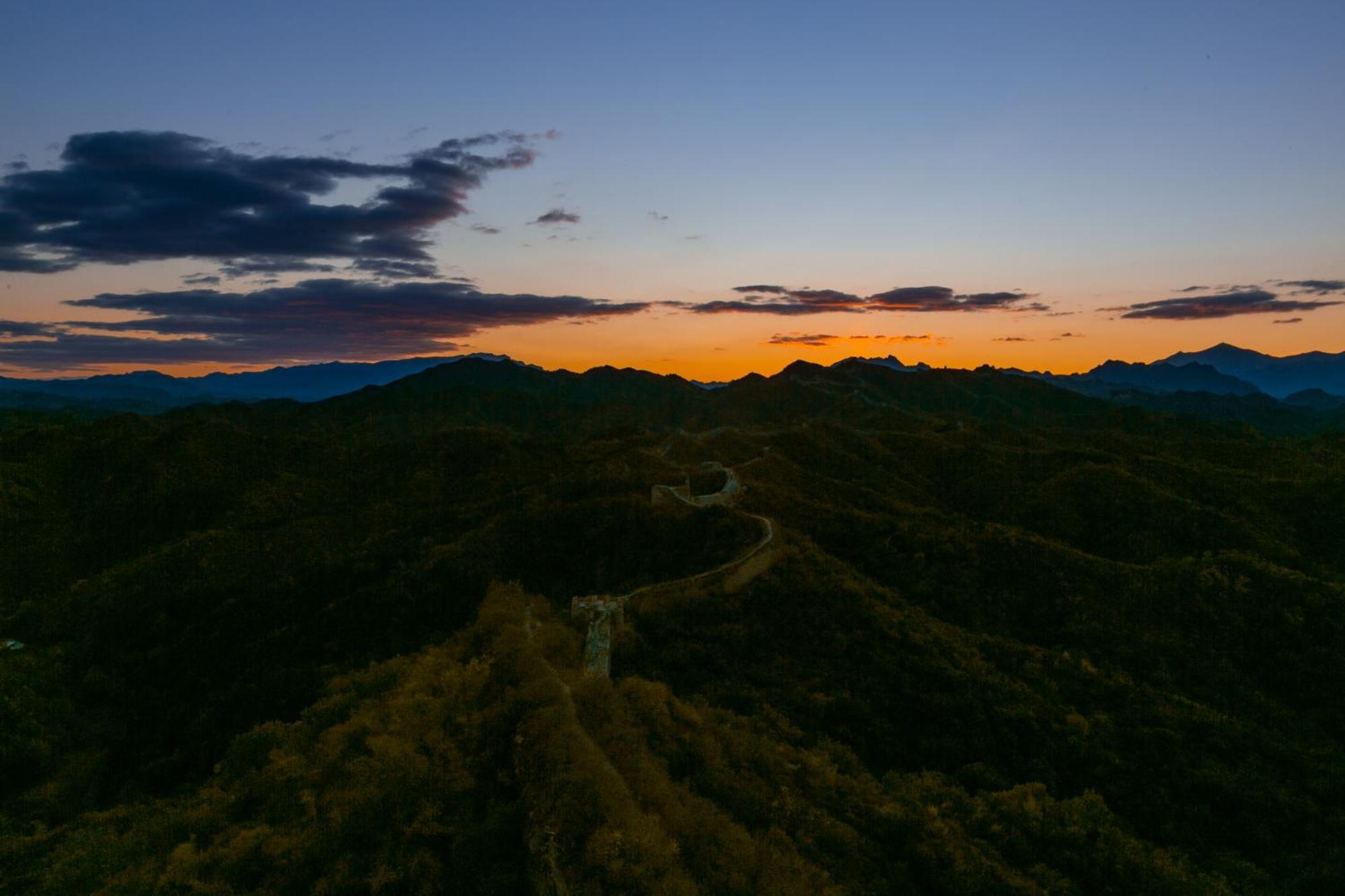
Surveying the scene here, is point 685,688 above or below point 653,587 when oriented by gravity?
below

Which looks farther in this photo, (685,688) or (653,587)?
(653,587)

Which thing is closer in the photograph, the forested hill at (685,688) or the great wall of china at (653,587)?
the forested hill at (685,688)

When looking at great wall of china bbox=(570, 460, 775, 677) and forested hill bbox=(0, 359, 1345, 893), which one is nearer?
forested hill bbox=(0, 359, 1345, 893)

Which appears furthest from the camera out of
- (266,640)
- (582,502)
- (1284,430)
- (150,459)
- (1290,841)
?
(1284,430)

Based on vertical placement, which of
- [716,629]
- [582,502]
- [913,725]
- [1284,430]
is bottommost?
[1284,430]

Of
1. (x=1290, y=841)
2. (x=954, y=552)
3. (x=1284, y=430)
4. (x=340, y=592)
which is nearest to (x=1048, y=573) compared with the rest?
(x=954, y=552)

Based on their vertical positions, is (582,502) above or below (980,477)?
above

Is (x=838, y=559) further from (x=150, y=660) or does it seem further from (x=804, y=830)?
(x=150, y=660)

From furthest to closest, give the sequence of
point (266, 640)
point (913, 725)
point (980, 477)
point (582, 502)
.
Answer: point (980, 477) < point (582, 502) < point (266, 640) < point (913, 725)
